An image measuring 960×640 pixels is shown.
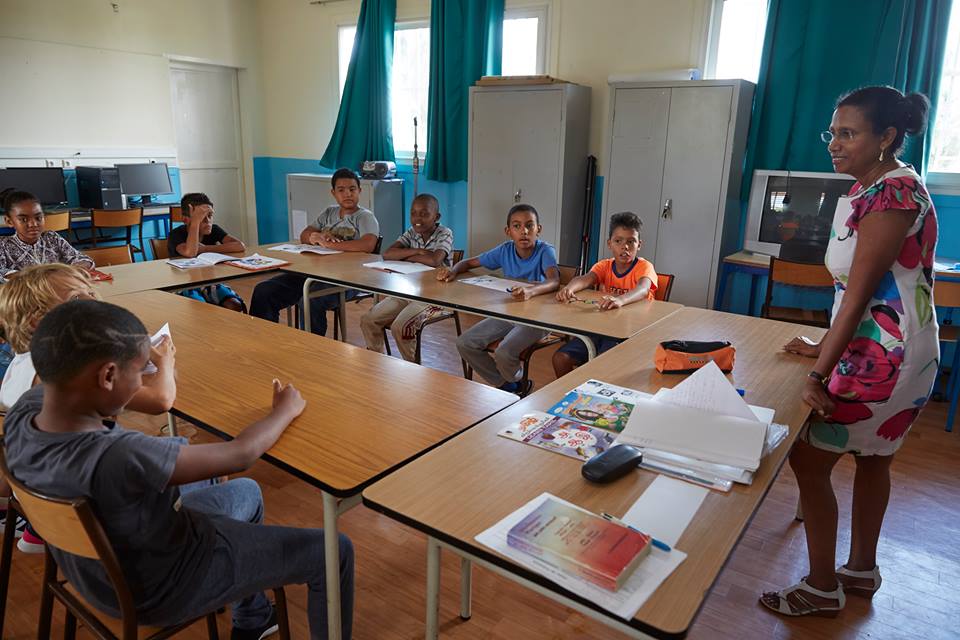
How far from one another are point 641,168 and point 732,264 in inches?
37.4

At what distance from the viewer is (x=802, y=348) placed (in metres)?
2.09

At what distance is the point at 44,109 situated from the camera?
569cm

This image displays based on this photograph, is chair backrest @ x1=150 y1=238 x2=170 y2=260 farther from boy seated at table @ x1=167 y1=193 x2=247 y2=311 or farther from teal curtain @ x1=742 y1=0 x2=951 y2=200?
teal curtain @ x1=742 y1=0 x2=951 y2=200

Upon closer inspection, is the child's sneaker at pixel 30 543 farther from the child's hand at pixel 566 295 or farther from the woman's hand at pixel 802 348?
the woman's hand at pixel 802 348

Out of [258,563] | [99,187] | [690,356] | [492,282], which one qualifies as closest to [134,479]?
[258,563]

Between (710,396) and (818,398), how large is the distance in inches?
13.8

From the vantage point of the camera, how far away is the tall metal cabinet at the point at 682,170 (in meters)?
4.32

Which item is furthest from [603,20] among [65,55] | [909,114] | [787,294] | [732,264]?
[65,55]

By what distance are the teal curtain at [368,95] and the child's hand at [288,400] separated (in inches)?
196

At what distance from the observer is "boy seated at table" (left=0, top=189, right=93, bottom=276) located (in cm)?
326

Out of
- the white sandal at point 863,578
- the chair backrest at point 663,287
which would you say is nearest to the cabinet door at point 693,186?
the chair backrest at point 663,287

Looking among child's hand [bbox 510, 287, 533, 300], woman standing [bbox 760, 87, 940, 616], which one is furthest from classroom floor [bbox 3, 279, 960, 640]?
child's hand [bbox 510, 287, 533, 300]

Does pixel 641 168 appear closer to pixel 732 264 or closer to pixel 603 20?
pixel 732 264

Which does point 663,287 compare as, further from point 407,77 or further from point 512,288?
→ point 407,77
